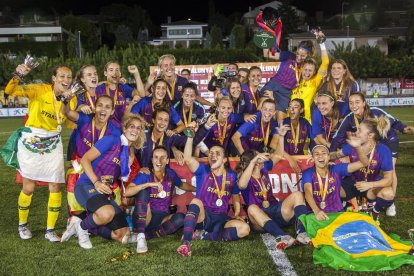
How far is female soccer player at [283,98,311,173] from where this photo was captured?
7168 millimetres

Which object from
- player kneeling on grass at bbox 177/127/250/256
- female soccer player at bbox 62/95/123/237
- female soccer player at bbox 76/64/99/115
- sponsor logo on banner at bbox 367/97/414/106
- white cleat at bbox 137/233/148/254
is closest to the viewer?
white cleat at bbox 137/233/148/254

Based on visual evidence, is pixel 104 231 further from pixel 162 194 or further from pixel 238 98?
pixel 238 98

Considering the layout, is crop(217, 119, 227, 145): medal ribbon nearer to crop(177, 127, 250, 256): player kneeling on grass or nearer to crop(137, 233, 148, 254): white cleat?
crop(177, 127, 250, 256): player kneeling on grass

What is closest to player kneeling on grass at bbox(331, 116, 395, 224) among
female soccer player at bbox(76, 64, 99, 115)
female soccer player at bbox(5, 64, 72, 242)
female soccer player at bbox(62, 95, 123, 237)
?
female soccer player at bbox(62, 95, 123, 237)

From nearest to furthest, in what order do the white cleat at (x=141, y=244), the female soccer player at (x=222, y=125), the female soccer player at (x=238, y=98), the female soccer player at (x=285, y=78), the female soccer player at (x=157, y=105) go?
1. the white cleat at (x=141, y=244)
2. the female soccer player at (x=222, y=125)
3. the female soccer player at (x=157, y=105)
4. the female soccer player at (x=238, y=98)
5. the female soccer player at (x=285, y=78)

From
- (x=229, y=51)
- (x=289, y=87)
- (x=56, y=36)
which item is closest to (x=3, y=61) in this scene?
(x=229, y=51)

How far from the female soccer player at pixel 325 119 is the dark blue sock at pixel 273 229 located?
1715mm

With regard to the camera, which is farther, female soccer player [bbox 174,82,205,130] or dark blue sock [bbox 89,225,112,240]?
female soccer player [bbox 174,82,205,130]

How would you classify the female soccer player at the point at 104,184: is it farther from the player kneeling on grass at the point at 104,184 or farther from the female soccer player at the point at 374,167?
the female soccer player at the point at 374,167

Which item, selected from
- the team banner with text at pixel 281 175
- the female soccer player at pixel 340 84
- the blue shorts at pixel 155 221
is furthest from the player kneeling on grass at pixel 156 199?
the female soccer player at pixel 340 84

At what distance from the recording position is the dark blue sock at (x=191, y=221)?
18.6ft

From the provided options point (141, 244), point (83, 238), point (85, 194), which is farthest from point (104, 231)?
point (141, 244)

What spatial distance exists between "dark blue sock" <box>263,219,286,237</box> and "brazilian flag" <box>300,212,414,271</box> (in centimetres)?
28

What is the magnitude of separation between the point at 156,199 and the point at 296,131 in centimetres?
222
